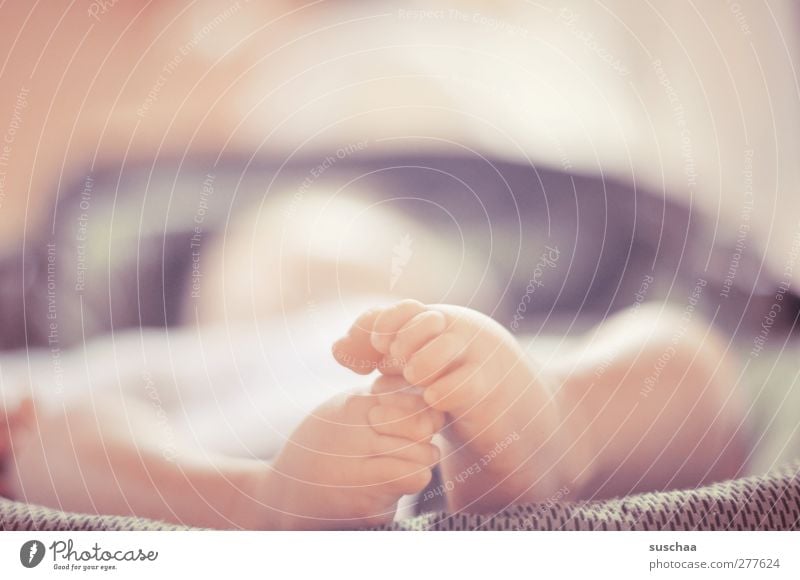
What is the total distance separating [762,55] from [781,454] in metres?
0.31

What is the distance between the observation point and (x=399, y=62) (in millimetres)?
636

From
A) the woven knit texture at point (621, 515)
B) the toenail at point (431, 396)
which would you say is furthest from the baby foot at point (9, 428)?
the toenail at point (431, 396)

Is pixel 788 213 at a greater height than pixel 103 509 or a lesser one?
greater

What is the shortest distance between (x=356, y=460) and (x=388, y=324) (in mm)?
97

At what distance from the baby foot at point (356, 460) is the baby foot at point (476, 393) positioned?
2 cm

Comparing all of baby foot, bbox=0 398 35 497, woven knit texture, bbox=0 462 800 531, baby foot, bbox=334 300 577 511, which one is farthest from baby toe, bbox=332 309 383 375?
baby foot, bbox=0 398 35 497

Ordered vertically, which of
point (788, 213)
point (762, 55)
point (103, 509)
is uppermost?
point (762, 55)

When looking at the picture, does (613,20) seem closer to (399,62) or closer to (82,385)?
(399,62)

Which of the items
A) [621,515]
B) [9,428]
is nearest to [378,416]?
[621,515]

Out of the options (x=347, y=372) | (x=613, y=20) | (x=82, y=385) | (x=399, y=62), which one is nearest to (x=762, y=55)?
(x=613, y=20)

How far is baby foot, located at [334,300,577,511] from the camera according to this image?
56 centimetres
